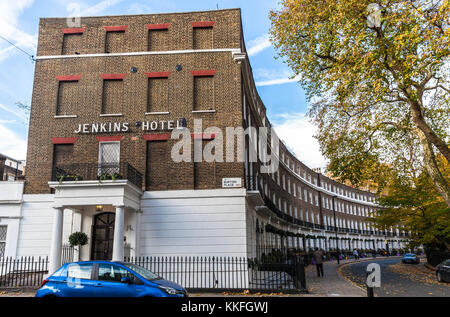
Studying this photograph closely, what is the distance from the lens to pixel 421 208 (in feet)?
86.6

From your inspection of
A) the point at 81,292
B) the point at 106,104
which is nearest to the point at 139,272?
the point at 81,292

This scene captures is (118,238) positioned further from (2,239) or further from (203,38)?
(203,38)

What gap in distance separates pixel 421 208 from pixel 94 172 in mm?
22896

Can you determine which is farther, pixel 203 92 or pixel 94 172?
pixel 203 92

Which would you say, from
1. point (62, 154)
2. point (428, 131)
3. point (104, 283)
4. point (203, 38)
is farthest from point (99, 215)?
point (428, 131)

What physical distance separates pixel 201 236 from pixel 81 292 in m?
7.62

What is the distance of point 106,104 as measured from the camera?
18625 millimetres

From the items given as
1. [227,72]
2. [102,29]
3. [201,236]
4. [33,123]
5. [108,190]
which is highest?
[102,29]

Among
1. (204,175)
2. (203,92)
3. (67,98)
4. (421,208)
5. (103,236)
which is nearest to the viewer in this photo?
(204,175)

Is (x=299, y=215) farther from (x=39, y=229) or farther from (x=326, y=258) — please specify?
(x=39, y=229)

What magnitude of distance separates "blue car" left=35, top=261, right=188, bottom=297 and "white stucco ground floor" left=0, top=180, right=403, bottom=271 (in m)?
5.41

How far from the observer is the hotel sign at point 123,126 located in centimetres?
1780

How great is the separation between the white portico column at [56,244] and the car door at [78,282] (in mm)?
5628

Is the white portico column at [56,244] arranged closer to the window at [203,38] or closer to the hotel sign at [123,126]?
the hotel sign at [123,126]
